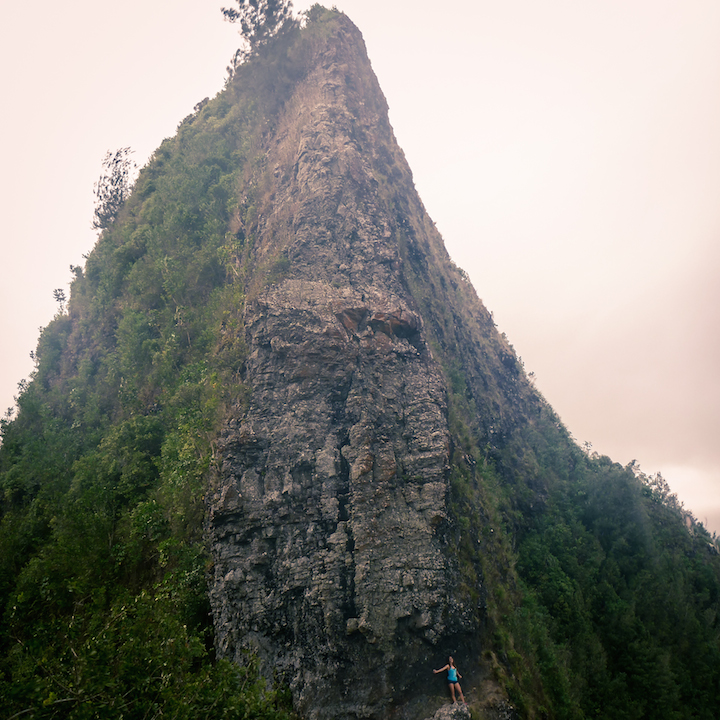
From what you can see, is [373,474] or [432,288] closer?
[373,474]

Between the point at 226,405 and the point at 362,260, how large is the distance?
8.86 m

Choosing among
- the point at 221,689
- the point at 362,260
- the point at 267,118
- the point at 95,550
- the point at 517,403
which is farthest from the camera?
the point at 517,403

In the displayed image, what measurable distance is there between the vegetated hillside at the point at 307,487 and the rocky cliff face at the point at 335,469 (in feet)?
0.29

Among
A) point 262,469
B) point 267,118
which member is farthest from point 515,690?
point 267,118

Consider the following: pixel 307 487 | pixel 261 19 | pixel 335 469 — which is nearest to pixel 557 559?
pixel 335 469

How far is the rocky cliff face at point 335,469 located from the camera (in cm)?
1270

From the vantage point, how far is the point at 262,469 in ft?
49.8

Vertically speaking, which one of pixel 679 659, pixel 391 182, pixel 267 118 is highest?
pixel 267 118

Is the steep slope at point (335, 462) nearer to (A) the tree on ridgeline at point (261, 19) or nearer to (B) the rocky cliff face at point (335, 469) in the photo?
(B) the rocky cliff face at point (335, 469)

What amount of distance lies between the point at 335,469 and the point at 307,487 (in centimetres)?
117

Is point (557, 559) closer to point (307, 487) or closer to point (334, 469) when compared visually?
point (334, 469)

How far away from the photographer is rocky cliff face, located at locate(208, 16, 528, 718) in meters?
12.7

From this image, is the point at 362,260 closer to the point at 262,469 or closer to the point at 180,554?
the point at 262,469

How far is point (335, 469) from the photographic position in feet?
49.0
